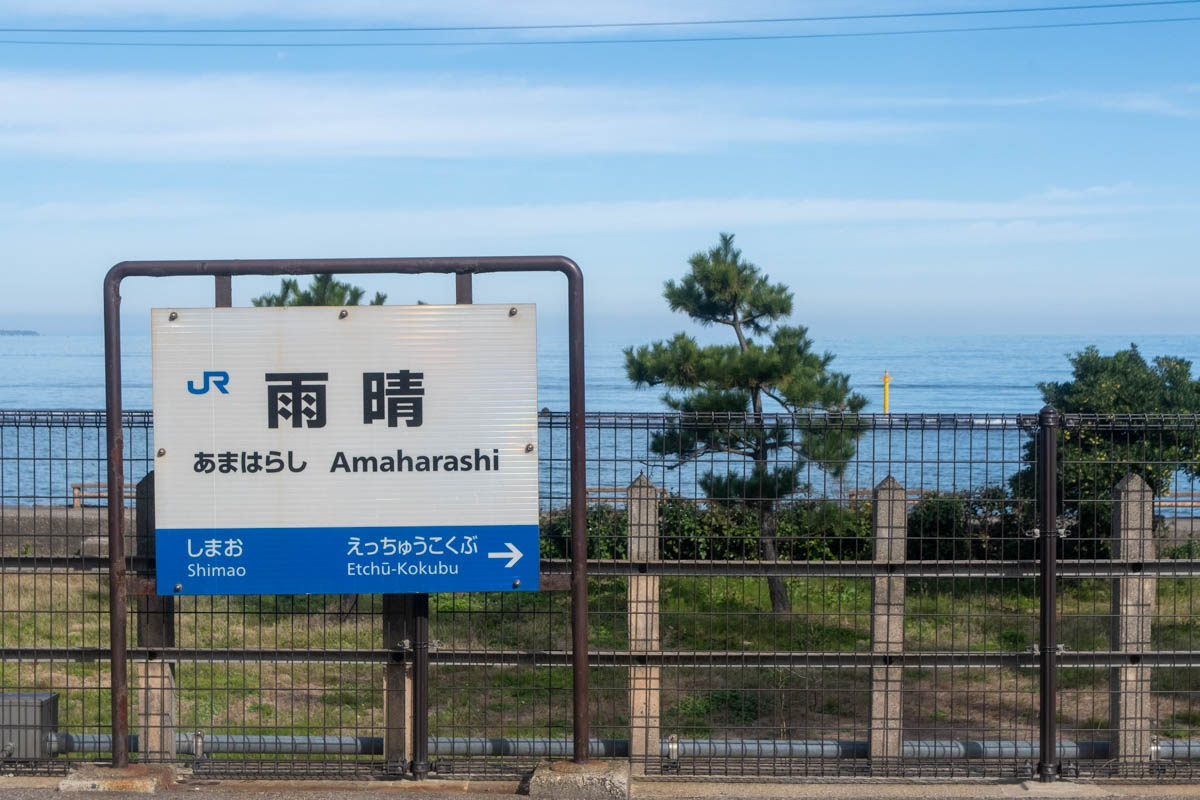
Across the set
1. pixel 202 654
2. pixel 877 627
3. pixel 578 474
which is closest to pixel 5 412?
pixel 202 654

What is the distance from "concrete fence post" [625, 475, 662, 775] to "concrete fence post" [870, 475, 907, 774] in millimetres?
1171

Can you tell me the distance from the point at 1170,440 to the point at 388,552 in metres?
11.9

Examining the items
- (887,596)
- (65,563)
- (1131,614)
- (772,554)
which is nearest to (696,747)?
(772,554)

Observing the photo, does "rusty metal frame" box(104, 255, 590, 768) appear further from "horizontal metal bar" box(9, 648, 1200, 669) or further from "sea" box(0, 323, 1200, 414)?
"sea" box(0, 323, 1200, 414)

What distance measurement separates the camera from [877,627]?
19.6 feet

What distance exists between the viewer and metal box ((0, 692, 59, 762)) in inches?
244

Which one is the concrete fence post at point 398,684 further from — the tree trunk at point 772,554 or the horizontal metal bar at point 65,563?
the tree trunk at point 772,554

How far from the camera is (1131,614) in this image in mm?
5977

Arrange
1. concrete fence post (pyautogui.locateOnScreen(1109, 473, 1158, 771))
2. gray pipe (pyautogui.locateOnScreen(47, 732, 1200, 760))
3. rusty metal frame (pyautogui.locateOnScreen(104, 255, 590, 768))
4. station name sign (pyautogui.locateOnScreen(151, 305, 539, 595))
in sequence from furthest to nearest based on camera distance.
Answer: gray pipe (pyautogui.locateOnScreen(47, 732, 1200, 760)), concrete fence post (pyautogui.locateOnScreen(1109, 473, 1158, 771)), station name sign (pyautogui.locateOnScreen(151, 305, 539, 595)), rusty metal frame (pyautogui.locateOnScreen(104, 255, 590, 768))

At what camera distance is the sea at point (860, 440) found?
5848mm

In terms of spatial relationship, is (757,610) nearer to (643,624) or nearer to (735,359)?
(643,624)

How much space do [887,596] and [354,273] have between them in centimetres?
329

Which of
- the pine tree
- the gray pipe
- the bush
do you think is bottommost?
the gray pipe

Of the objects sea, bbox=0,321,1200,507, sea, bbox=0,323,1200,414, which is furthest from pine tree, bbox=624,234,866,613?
sea, bbox=0,323,1200,414
